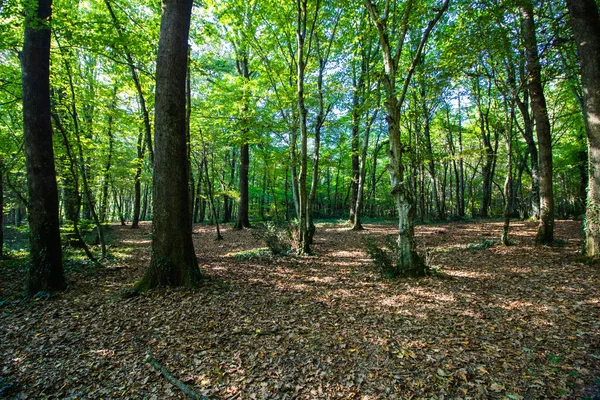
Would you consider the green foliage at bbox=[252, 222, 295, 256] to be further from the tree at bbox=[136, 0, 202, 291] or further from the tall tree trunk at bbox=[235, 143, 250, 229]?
the tall tree trunk at bbox=[235, 143, 250, 229]

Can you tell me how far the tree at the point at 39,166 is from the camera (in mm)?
5449

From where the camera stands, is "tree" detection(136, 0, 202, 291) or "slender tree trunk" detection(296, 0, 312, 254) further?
"slender tree trunk" detection(296, 0, 312, 254)

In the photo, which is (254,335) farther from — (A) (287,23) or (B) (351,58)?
(B) (351,58)

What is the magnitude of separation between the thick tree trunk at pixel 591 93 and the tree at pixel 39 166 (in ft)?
38.4

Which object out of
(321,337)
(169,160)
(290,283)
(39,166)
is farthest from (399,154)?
(39,166)

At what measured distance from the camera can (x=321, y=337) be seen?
12.1ft

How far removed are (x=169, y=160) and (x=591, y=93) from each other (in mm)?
9371

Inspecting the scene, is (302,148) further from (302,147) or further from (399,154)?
(399,154)

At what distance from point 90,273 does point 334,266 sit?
6704mm

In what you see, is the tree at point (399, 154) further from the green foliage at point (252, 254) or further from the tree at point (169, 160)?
the green foliage at point (252, 254)

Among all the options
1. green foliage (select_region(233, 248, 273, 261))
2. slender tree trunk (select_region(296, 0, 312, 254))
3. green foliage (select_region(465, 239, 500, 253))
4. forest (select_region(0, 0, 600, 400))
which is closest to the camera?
forest (select_region(0, 0, 600, 400))

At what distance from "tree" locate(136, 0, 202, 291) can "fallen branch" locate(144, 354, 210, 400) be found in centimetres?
224

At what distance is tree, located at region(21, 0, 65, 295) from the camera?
545 centimetres

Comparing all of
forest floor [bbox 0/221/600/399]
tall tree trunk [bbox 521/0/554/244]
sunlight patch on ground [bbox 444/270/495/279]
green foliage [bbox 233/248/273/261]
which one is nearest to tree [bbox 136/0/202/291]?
forest floor [bbox 0/221/600/399]
